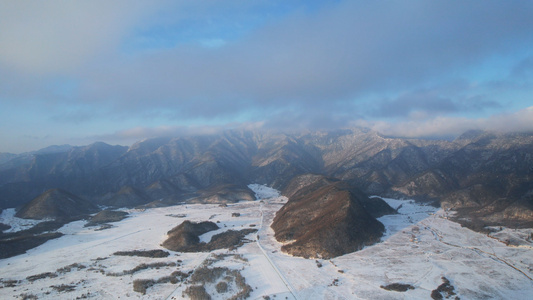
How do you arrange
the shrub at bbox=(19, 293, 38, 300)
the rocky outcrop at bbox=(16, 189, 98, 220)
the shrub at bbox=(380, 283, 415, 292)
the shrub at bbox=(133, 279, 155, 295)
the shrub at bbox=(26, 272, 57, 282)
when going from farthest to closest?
the rocky outcrop at bbox=(16, 189, 98, 220)
the shrub at bbox=(26, 272, 57, 282)
the shrub at bbox=(133, 279, 155, 295)
the shrub at bbox=(380, 283, 415, 292)
the shrub at bbox=(19, 293, 38, 300)

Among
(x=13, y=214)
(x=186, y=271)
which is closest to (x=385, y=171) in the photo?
(x=186, y=271)

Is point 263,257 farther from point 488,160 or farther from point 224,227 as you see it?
point 488,160

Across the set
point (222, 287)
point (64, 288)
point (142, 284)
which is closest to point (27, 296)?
point (64, 288)

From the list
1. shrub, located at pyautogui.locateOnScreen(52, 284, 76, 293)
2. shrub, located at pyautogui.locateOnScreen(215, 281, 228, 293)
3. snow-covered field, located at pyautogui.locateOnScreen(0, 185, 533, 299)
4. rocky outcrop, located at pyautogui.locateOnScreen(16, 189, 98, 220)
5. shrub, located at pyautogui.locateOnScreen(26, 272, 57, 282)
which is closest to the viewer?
snow-covered field, located at pyautogui.locateOnScreen(0, 185, 533, 299)

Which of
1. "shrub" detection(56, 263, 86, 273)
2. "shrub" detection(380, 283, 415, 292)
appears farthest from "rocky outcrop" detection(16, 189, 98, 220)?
"shrub" detection(380, 283, 415, 292)

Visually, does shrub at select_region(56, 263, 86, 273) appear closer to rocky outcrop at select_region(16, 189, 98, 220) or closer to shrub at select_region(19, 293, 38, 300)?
shrub at select_region(19, 293, 38, 300)
